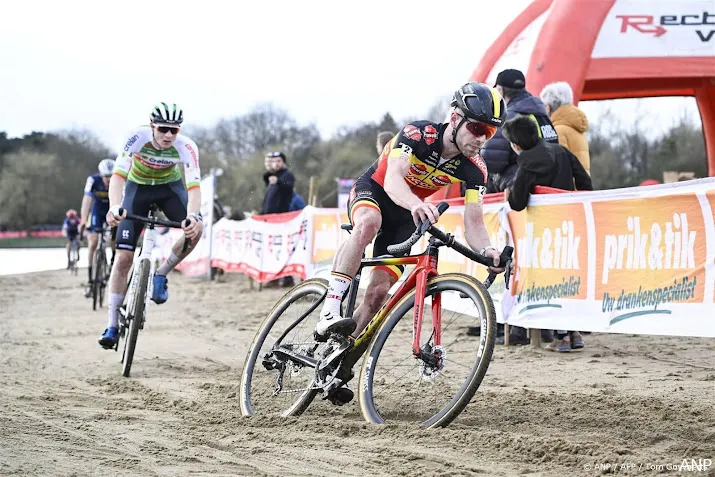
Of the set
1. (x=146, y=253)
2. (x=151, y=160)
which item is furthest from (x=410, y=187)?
(x=151, y=160)

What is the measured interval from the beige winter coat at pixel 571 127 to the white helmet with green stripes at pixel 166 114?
13.3ft

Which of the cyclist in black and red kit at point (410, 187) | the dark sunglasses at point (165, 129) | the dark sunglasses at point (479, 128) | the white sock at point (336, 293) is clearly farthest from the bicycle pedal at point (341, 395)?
the dark sunglasses at point (165, 129)

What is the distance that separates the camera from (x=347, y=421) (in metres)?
5.12

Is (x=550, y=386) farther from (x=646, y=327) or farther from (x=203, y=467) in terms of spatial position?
(x=203, y=467)

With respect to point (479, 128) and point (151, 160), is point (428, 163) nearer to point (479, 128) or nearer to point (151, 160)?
point (479, 128)

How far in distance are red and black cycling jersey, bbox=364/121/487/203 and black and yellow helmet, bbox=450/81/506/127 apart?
0.27 meters

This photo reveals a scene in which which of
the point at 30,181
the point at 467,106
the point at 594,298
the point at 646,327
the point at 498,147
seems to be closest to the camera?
the point at 467,106

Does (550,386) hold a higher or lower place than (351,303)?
lower

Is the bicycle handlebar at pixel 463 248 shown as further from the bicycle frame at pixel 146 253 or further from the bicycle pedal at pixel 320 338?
the bicycle frame at pixel 146 253

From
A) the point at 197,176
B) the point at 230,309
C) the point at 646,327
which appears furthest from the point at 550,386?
the point at 230,309

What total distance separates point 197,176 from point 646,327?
4083mm

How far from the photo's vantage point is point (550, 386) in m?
6.55

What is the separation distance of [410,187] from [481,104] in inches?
28.6

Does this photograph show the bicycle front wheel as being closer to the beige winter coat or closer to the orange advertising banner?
the orange advertising banner
